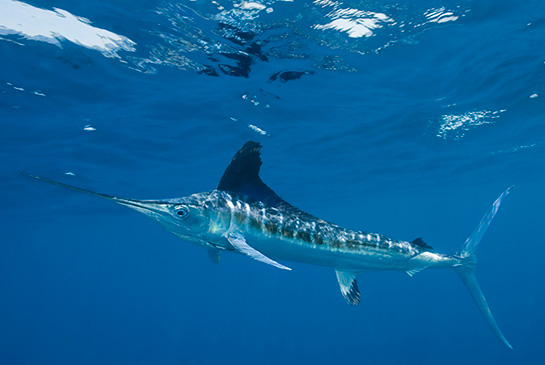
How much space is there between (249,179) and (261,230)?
1.89 ft

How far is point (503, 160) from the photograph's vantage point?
1029 inches

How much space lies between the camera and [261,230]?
3.77 meters

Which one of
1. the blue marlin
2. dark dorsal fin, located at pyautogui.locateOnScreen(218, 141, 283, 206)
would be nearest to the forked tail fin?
the blue marlin

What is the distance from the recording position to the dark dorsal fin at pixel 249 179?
12.2 ft

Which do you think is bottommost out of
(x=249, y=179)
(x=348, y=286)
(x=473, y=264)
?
(x=348, y=286)

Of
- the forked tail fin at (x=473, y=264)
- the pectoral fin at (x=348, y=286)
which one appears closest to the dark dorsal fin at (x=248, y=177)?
the pectoral fin at (x=348, y=286)

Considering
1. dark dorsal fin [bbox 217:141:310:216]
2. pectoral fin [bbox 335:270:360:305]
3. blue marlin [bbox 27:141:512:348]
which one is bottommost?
pectoral fin [bbox 335:270:360:305]

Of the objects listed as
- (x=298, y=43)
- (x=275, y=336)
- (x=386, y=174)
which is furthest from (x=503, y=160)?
(x=275, y=336)

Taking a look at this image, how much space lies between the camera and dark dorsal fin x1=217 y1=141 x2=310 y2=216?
12.2ft

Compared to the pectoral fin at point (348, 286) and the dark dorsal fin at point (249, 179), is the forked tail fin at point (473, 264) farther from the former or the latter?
the dark dorsal fin at point (249, 179)

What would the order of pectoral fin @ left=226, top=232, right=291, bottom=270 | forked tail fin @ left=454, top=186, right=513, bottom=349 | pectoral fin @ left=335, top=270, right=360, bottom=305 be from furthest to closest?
forked tail fin @ left=454, top=186, right=513, bottom=349 < pectoral fin @ left=335, top=270, right=360, bottom=305 < pectoral fin @ left=226, top=232, right=291, bottom=270

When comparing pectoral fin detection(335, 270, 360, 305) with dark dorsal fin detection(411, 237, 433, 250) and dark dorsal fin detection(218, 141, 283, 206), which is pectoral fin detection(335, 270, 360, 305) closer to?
dark dorsal fin detection(411, 237, 433, 250)

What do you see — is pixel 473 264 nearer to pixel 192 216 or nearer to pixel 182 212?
pixel 192 216

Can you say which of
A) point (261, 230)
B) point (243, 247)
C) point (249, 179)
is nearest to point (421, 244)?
point (261, 230)
